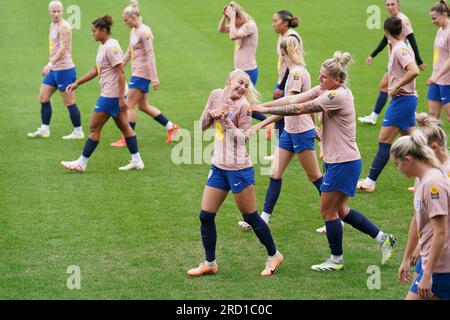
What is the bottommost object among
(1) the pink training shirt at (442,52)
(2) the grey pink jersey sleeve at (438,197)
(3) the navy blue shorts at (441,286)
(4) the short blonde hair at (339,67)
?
(3) the navy blue shorts at (441,286)

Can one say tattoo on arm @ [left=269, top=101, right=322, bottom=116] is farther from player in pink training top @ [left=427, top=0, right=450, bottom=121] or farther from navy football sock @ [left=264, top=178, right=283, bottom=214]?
player in pink training top @ [left=427, top=0, right=450, bottom=121]

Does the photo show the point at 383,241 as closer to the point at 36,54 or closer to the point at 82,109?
the point at 82,109

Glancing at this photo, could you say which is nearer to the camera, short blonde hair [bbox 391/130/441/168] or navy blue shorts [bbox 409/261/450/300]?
short blonde hair [bbox 391/130/441/168]

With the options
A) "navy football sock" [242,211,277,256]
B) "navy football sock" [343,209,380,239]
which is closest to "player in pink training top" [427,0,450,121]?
"navy football sock" [343,209,380,239]

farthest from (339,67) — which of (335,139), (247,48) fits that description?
(247,48)

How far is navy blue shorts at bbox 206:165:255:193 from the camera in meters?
8.46

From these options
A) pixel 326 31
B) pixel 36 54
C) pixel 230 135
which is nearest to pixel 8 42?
pixel 36 54

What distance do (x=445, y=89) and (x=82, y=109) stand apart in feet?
24.0

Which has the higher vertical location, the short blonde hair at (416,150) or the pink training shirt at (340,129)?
the short blonde hair at (416,150)

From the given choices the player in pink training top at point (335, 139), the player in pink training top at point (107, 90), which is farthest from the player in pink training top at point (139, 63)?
the player in pink training top at point (335, 139)

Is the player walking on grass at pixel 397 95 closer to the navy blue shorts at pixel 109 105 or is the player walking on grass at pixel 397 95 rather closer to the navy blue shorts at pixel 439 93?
the navy blue shorts at pixel 439 93

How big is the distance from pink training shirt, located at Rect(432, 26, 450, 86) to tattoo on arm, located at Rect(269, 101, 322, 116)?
17.0 ft

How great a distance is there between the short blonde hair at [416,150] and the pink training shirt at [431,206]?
0.08 metres

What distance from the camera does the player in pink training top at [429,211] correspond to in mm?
6070
